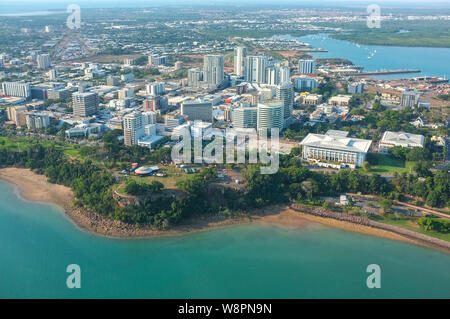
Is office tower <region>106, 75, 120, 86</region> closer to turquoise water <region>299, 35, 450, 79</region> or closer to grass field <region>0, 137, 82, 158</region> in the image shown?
grass field <region>0, 137, 82, 158</region>

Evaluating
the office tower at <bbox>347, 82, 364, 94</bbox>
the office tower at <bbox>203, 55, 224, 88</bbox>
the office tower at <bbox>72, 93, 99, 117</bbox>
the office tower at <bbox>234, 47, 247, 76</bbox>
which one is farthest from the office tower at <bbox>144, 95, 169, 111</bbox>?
the office tower at <bbox>347, 82, 364, 94</bbox>

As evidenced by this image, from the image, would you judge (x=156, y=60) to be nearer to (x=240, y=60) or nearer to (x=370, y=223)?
(x=240, y=60)

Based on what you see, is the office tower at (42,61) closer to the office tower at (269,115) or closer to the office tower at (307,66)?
the office tower at (307,66)

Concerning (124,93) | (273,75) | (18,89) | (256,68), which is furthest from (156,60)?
(18,89)

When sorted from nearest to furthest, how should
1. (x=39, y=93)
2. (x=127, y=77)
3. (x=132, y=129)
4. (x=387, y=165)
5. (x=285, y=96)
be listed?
1. (x=387, y=165)
2. (x=132, y=129)
3. (x=285, y=96)
4. (x=39, y=93)
5. (x=127, y=77)

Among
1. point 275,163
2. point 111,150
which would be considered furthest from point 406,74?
point 111,150

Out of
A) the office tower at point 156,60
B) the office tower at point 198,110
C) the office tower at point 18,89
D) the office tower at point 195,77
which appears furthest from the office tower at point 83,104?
the office tower at point 156,60
